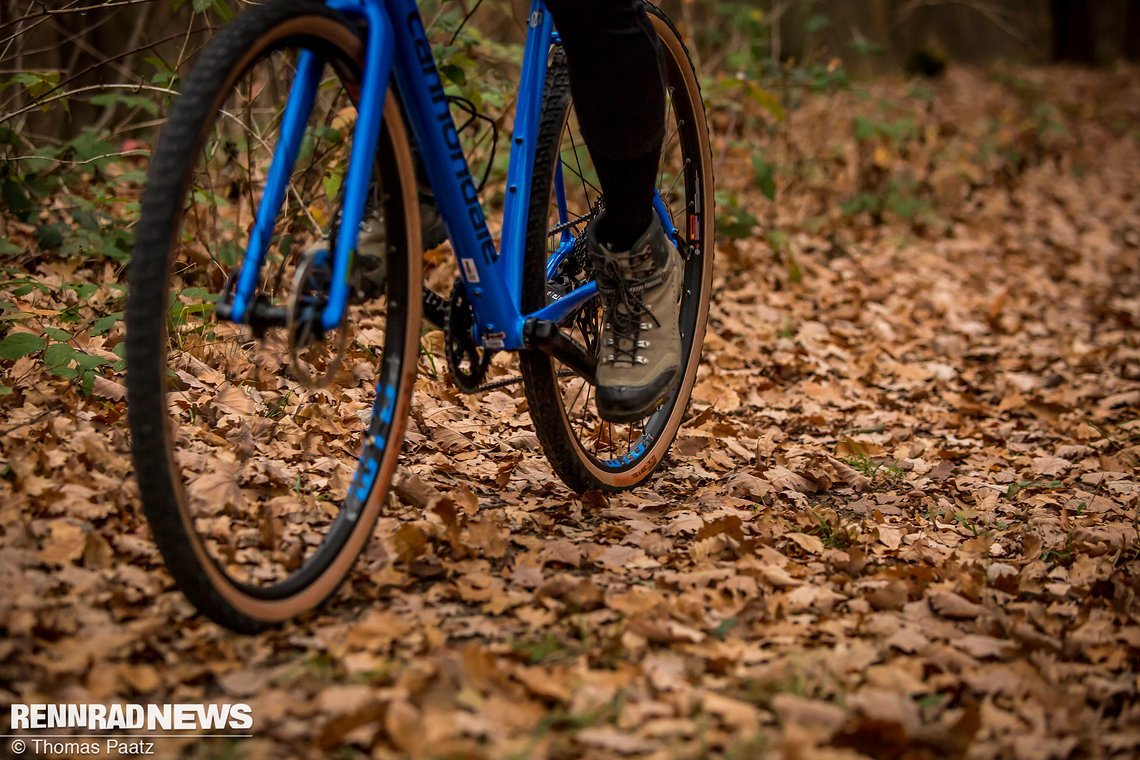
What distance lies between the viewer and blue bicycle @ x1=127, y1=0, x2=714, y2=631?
1.63 metres

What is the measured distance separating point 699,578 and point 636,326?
0.62 meters

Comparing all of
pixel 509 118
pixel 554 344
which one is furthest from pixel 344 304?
pixel 509 118

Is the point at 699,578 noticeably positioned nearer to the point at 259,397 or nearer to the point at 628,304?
the point at 628,304

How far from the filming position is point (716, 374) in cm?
390

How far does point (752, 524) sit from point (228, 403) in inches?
55.7

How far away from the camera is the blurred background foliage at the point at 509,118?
3221mm

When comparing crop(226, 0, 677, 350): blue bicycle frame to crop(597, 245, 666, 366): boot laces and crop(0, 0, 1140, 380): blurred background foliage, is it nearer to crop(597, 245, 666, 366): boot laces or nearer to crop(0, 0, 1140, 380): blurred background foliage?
crop(597, 245, 666, 366): boot laces

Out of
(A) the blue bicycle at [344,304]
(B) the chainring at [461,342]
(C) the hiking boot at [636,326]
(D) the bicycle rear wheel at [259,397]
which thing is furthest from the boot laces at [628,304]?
(D) the bicycle rear wheel at [259,397]

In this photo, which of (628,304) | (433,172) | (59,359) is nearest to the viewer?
(433,172)

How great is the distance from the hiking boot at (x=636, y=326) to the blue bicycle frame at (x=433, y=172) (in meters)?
0.13

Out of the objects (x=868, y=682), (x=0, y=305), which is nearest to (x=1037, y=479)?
(x=868, y=682)

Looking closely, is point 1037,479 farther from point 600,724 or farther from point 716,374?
point 600,724

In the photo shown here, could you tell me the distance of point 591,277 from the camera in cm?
261

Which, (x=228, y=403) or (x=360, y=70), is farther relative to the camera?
(x=228, y=403)
